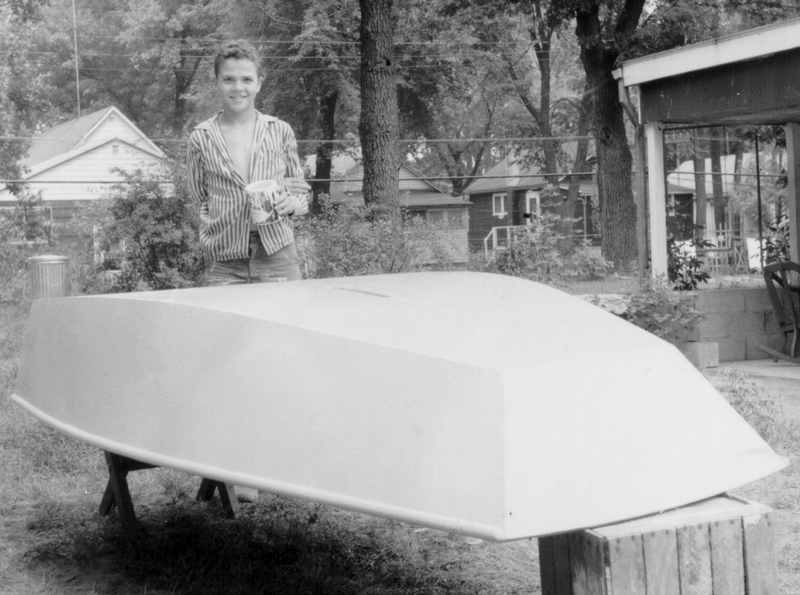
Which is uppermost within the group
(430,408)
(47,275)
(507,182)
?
(507,182)

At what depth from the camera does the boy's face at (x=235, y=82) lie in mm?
3959

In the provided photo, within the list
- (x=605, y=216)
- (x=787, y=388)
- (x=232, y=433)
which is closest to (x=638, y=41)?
(x=605, y=216)

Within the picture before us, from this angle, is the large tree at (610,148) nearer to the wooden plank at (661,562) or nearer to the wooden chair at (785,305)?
the wooden chair at (785,305)

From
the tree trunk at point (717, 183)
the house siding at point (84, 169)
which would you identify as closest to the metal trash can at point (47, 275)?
the tree trunk at point (717, 183)

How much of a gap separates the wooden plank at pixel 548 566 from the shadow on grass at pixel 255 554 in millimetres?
851

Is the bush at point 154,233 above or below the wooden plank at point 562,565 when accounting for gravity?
above

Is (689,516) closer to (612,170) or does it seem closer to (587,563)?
(587,563)

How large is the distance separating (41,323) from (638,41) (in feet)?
47.7

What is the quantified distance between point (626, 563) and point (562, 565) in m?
0.25

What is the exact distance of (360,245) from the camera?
9633mm

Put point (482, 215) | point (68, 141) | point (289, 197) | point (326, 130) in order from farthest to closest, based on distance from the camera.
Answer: point (482, 215) → point (68, 141) → point (326, 130) → point (289, 197)

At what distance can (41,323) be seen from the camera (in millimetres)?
3748

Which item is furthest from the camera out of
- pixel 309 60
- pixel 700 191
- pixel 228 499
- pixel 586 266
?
pixel 309 60

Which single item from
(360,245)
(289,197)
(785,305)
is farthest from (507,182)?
(289,197)
